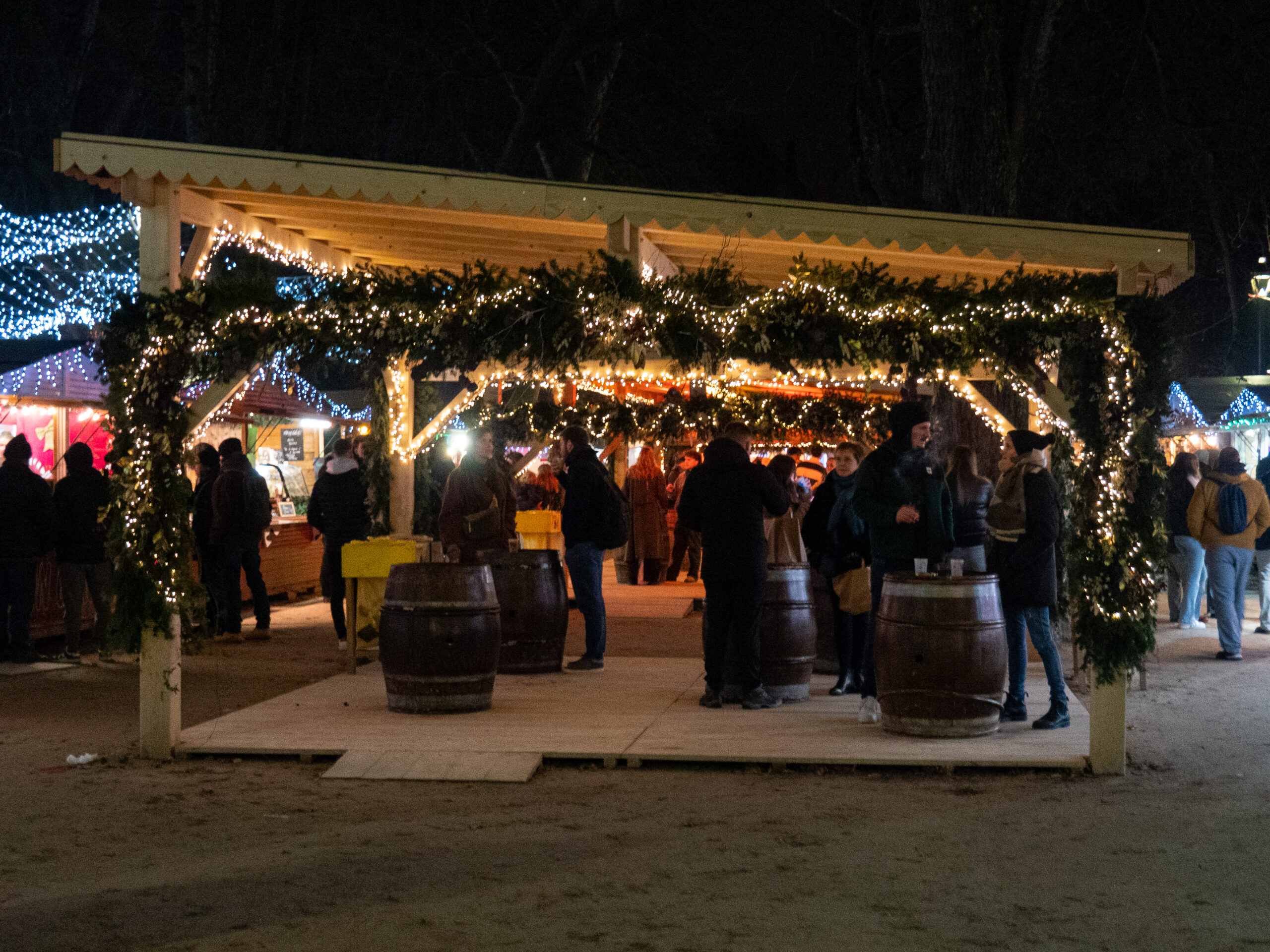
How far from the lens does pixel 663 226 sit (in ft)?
28.2

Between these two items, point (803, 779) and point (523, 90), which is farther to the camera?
point (523, 90)

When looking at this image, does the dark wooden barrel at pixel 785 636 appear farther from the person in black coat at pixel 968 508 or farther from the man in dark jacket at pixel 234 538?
the man in dark jacket at pixel 234 538

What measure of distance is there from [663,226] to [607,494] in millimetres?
2230

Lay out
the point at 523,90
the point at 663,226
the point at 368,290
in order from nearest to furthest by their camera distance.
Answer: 1. the point at 368,290
2. the point at 663,226
3. the point at 523,90

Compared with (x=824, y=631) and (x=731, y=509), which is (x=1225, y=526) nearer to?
(x=824, y=631)

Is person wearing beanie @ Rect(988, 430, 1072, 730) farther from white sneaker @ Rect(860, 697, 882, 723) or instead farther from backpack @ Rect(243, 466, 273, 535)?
backpack @ Rect(243, 466, 273, 535)

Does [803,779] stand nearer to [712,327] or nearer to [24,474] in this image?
[712,327]

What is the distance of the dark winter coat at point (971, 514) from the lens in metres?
8.58

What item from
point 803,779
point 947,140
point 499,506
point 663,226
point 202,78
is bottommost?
point 803,779

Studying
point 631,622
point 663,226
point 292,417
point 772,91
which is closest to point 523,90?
point 772,91

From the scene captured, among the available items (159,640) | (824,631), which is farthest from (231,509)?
(824,631)

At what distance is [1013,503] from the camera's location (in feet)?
26.8

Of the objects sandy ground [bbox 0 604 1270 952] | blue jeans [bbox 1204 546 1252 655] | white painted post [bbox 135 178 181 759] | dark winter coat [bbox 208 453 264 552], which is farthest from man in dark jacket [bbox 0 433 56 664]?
blue jeans [bbox 1204 546 1252 655]

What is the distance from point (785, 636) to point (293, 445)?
462 inches
